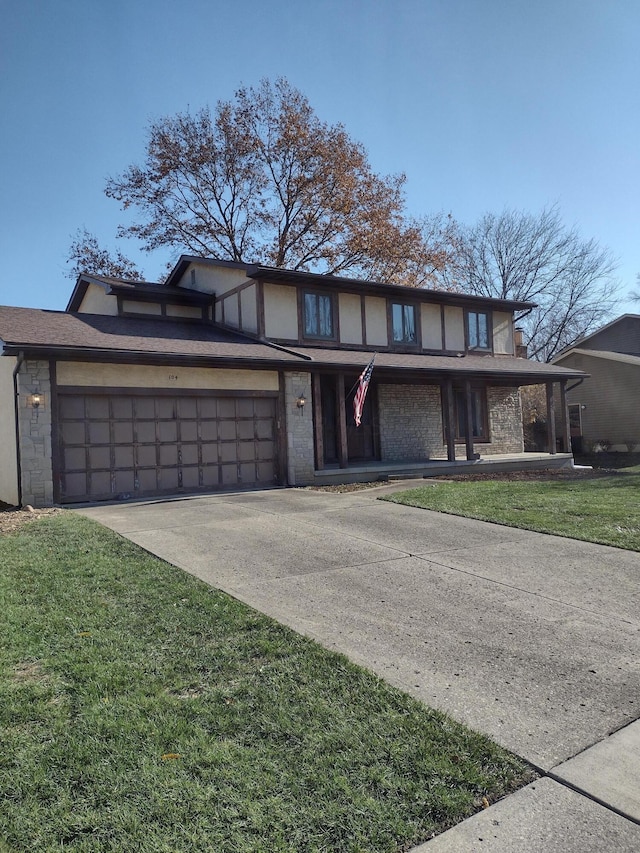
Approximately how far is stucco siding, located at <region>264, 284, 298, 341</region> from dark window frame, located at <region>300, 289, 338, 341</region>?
212 mm

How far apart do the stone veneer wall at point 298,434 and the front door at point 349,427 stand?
284 cm

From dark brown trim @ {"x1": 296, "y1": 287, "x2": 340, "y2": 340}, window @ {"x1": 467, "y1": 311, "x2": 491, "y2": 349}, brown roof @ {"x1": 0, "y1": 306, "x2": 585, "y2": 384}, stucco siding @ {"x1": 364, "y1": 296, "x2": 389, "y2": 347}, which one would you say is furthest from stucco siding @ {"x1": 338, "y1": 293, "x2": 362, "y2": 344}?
Answer: window @ {"x1": 467, "y1": 311, "x2": 491, "y2": 349}

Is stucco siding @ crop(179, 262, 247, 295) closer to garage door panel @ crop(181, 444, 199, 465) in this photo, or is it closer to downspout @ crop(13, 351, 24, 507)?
garage door panel @ crop(181, 444, 199, 465)

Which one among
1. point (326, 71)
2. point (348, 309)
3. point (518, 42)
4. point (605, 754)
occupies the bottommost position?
point (605, 754)

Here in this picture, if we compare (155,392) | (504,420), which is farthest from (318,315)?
(504,420)

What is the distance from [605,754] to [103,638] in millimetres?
3042

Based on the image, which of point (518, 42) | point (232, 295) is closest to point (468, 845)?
point (518, 42)

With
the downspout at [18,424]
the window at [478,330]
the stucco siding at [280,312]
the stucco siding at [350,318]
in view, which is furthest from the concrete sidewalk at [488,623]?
the window at [478,330]

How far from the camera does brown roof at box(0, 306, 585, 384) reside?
36.2ft

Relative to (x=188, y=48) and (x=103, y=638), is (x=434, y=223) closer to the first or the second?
(x=188, y=48)

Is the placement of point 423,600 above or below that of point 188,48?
below

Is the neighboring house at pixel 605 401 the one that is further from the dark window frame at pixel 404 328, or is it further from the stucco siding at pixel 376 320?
the stucco siding at pixel 376 320

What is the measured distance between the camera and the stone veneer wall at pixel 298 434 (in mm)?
13617

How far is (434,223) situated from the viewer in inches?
1193
